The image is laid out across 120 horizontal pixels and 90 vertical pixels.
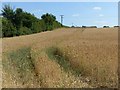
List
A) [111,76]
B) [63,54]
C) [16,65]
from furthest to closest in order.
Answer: [63,54] → [16,65] → [111,76]

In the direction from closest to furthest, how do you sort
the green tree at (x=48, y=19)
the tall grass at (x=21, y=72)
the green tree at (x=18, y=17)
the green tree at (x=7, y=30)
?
1. the tall grass at (x=21, y=72)
2. the green tree at (x=7, y=30)
3. the green tree at (x=18, y=17)
4. the green tree at (x=48, y=19)

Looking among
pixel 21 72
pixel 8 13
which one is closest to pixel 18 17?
pixel 8 13

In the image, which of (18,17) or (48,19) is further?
(48,19)

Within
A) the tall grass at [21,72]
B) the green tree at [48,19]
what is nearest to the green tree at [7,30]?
the green tree at [48,19]

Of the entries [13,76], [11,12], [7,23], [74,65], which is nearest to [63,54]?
[74,65]

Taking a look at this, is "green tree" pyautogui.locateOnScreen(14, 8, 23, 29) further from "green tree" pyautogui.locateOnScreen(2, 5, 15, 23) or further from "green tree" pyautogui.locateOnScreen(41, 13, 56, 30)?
"green tree" pyautogui.locateOnScreen(41, 13, 56, 30)

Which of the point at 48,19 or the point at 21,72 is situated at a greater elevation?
the point at 48,19

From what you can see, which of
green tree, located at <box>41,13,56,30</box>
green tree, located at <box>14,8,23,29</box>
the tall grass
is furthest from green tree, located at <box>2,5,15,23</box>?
the tall grass

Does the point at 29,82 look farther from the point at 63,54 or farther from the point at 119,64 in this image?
the point at 63,54

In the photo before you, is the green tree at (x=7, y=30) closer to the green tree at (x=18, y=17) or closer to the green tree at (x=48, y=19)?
the green tree at (x=18, y=17)

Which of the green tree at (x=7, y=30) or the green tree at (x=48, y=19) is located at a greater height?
the green tree at (x=48, y=19)

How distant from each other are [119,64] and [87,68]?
4.27 ft

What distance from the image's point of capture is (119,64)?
12.5m

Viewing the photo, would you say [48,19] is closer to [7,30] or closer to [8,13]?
[8,13]
